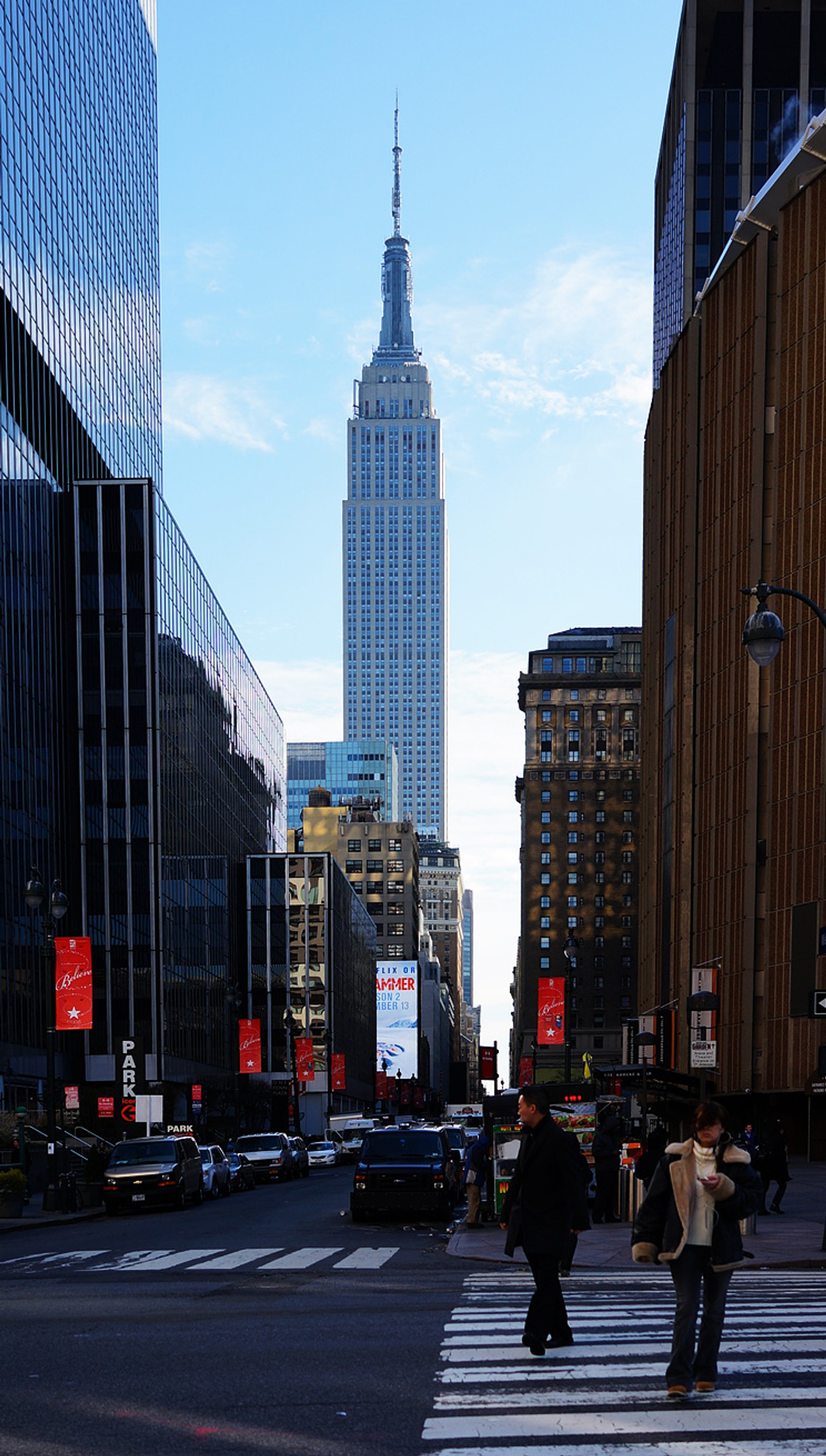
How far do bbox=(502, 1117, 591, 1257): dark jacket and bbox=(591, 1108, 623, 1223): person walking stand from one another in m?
17.8

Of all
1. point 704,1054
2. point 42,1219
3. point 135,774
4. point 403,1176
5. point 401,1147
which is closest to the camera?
point 704,1054

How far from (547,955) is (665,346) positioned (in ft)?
269

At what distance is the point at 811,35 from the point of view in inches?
4060

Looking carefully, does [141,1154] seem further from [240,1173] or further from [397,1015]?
[397,1015]

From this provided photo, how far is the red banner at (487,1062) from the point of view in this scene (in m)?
85.4

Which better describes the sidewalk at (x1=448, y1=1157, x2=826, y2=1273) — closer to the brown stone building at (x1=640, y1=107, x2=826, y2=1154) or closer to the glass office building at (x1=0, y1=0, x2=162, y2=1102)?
the brown stone building at (x1=640, y1=107, x2=826, y2=1154)

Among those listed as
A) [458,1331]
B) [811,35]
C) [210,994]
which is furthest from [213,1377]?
[811,35]

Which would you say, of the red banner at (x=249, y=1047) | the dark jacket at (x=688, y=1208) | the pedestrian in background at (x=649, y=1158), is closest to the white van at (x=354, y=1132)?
the red banner at (x=249, y=1047)

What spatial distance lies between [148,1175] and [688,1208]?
29501 mm

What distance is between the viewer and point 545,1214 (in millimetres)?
11695

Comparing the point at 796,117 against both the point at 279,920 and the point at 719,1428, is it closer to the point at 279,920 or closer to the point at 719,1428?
the point at 279,920

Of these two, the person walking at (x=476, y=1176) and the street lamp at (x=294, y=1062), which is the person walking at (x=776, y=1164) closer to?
the person walking at (x=476, y=1176)

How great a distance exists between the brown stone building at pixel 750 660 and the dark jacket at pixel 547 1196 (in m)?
39.0

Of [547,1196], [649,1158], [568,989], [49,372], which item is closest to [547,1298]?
[547,1196]
